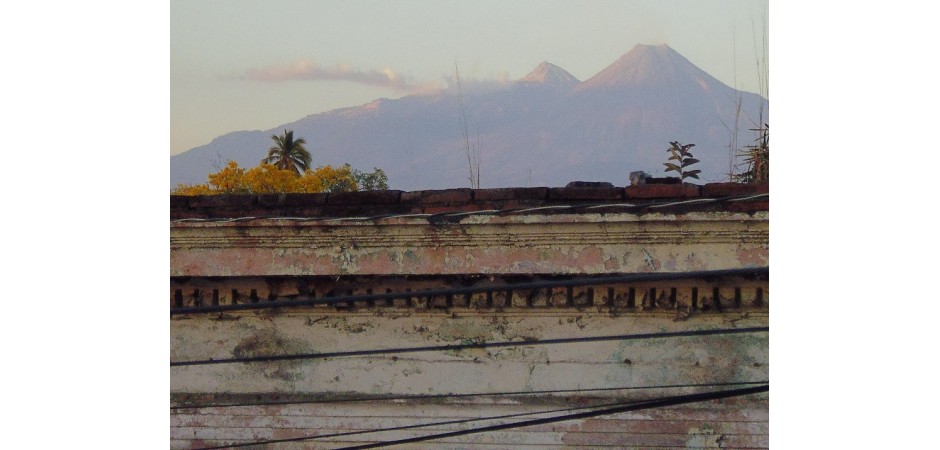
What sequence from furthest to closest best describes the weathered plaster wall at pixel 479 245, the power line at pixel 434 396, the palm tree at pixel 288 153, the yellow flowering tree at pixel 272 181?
the palm tree at pixel 288 153, the yellow flowering tree at pixel 272 181, the power line at pixel 434 396, the weathered plaster wall at pixel 479 245

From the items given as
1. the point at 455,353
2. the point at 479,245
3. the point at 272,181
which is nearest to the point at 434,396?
the point at 455,353

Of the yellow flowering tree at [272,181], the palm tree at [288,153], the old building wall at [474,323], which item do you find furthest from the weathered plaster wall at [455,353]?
the palm tree at [288,153]

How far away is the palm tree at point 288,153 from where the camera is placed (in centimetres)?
3269

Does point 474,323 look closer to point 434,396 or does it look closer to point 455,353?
point 455,353

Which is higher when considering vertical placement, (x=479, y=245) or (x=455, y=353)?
(x=479, y=245)

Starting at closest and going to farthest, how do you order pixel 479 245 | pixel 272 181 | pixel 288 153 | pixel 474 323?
pixel 479 245 < pixel 474 323 < pixel 272 181 < pixel 288 153

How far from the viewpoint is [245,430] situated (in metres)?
4.96

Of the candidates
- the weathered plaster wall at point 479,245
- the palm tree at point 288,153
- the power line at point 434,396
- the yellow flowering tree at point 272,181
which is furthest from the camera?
the palm tree at point 288,153

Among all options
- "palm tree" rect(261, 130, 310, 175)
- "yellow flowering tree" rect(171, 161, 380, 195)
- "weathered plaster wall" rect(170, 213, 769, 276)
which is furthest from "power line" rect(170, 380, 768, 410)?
"palm tree" rect(261, 130, 310, 175)

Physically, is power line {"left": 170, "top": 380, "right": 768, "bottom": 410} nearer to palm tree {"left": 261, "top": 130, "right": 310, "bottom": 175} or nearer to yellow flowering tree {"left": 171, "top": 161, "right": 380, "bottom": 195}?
yellow flowering tree {"left": 171, "top": 161, "right": 380, "bottom": 195}

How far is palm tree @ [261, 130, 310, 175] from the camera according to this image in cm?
3269

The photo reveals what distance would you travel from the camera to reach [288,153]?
32875mm

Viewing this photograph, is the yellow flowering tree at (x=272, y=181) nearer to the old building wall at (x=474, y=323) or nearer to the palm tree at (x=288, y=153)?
the palm tree at (x=288, y=153)

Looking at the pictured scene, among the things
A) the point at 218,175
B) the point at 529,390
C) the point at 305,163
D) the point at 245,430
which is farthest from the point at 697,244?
the point at 305,163
